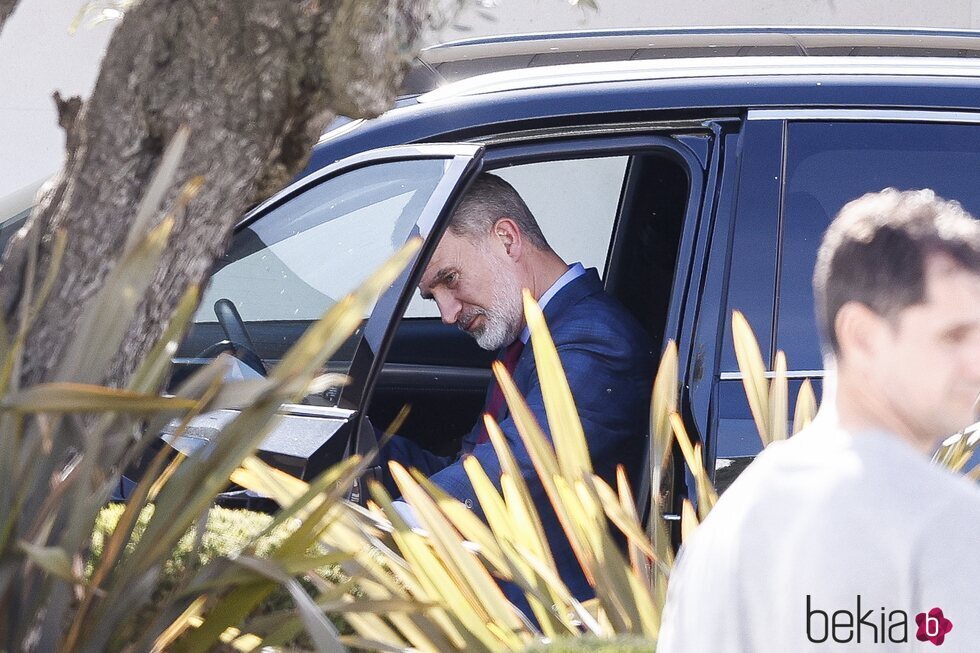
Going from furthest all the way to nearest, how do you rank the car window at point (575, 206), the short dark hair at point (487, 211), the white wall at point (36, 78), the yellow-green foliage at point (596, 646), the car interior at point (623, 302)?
the white wall at point (36, 78)
the car window at point (575, 206)
the car interior at point (623, 302)
the short dark hair at point (487, 211)
the yellow-green foliage at point (596, 646)

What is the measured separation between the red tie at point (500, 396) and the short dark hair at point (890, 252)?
6.44ft

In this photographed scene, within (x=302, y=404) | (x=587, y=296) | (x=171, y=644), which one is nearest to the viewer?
(x=171, y=644)

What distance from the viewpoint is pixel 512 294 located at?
319 cm

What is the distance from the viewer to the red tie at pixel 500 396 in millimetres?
3127

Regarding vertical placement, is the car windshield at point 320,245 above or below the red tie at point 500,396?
above

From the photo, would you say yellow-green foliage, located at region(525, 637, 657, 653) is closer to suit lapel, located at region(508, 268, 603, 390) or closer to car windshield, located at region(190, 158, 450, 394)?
car windshield, located at region(190, 158, 450, 394)

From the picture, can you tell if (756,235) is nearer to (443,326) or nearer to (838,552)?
(838,552)

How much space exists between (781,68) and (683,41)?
719 mm

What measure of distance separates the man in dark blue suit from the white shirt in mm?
1623

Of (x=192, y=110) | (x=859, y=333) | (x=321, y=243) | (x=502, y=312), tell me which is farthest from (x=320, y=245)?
(x=859, y=333)

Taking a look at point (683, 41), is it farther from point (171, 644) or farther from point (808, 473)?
point (808, 473)

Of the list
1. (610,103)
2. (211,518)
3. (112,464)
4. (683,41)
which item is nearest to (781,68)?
(610,103)

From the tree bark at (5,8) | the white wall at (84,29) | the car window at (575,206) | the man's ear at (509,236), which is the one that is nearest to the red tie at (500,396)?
the man's ear at (509,236)

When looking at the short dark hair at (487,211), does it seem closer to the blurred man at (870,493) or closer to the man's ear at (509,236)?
the man's ear at (509,236)
